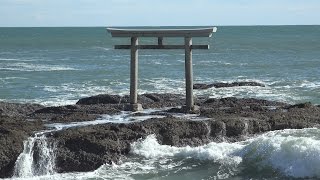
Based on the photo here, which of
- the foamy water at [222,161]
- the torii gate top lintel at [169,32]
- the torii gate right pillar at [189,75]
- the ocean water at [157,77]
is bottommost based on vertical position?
the foamy water at [222,161]

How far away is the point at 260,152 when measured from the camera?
18.3 m

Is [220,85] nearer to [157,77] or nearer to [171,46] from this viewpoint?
[157,77]

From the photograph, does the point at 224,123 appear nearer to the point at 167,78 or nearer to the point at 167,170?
the point at 167,170

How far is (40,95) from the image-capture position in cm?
3447

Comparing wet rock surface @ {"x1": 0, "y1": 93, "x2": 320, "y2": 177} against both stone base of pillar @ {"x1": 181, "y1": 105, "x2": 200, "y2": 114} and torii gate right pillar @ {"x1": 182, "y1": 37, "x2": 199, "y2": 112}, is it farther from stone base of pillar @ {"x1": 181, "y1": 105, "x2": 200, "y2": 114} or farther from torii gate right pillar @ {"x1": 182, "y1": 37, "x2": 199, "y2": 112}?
torii gate right pillar @ {"x1": 182, "y1": 37, "x2": 199, "y2": 112}

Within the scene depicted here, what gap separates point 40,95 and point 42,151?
17.4 m

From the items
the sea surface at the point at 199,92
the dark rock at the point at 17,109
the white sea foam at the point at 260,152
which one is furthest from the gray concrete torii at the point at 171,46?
the dark rock at the point at 17,109

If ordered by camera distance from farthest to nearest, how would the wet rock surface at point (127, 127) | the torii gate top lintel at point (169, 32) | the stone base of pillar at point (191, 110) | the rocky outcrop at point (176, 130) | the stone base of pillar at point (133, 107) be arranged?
the stone base of pillar at point (133, 107), the stone base of pillar at point (191, 110), the torii gate top lintel at point (169, 32), the rocky outcrop at point (176, 130), the wet rock surface at point (127, 127)

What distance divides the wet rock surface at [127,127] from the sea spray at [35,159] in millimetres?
168

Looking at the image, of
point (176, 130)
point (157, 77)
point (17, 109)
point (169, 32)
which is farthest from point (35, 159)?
point (157, 77)

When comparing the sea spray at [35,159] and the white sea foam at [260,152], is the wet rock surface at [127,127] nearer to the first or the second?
the sea spray at [35,159]

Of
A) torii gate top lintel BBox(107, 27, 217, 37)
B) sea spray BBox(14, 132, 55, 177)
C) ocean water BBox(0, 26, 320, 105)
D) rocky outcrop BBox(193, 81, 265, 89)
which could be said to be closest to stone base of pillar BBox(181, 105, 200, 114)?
torii gate top lintel BBox(107, 27, 217, 37)

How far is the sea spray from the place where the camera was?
17.0 m

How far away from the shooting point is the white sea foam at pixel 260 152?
17.2 metres
